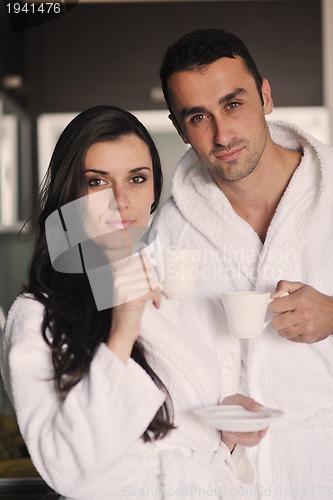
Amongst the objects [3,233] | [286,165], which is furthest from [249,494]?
[3,233]

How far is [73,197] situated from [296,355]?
0.42m

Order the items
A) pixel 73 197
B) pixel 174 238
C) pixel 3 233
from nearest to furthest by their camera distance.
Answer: pixel 73 197, pixel 174 238, pixel 3 233

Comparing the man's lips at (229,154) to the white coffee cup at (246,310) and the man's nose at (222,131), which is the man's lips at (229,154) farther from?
the white coffee cup at (246,310)

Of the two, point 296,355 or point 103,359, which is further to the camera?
point 296,355

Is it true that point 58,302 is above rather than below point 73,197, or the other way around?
below

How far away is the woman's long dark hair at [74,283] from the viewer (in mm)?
861

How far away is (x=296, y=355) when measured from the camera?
108 cm

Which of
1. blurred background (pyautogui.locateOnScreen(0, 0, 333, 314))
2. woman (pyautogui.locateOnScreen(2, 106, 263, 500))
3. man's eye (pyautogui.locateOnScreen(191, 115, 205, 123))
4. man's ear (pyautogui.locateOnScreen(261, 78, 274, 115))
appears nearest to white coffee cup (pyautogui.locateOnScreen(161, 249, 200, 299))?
woman (pyautogui.locateOnScreen(2, 106, 263, 500))

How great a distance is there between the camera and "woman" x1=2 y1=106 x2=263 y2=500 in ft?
2.63

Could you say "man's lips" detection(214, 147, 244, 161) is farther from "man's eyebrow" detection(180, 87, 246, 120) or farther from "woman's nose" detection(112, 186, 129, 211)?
"woman's nose" detection(112, 186, 129, 211)

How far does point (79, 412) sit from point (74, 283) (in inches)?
8.0

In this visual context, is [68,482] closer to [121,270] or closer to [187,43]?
[121,270]

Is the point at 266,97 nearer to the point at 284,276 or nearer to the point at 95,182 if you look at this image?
the point at 284,276


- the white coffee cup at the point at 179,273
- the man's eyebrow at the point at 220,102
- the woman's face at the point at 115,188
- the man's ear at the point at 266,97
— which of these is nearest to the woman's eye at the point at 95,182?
the woman's face at the point at 115,188
